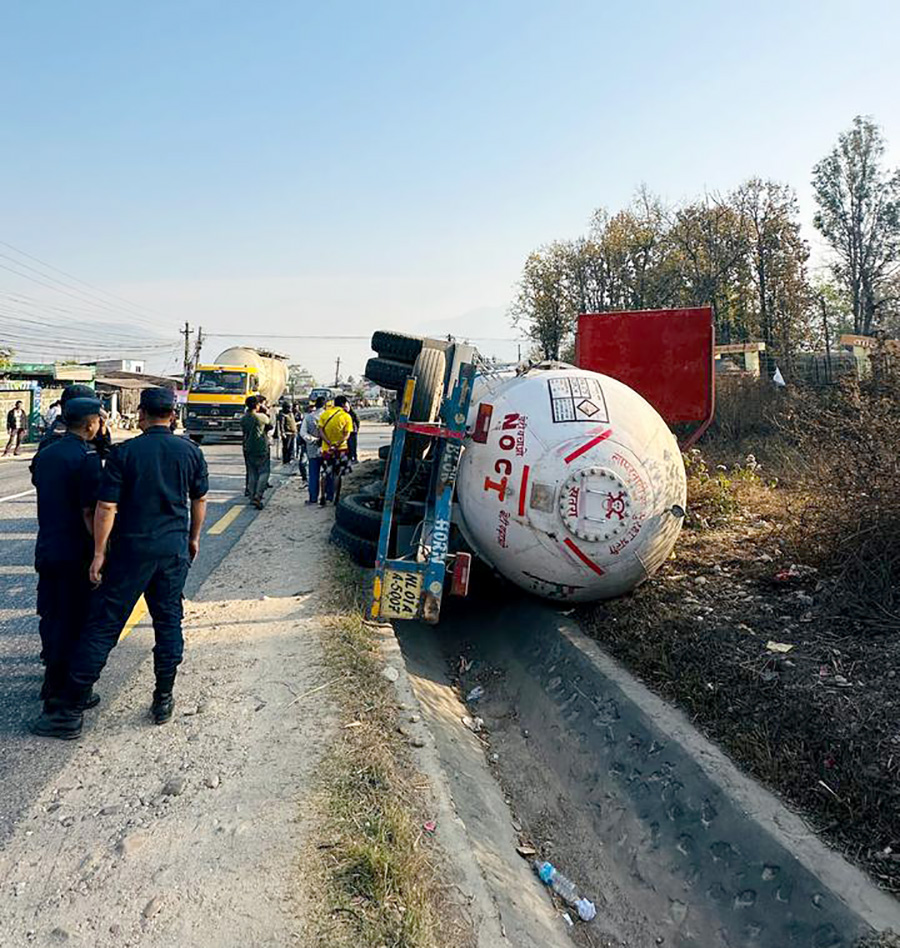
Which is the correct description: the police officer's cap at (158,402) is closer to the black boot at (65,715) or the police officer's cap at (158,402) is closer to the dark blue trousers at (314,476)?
the black boot at (65,715)

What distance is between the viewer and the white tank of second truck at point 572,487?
4.84 metres

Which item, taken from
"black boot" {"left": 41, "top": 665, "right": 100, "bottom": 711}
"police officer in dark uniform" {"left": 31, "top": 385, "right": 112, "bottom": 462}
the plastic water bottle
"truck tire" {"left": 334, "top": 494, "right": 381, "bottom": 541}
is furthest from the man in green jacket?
the plastic water bottle

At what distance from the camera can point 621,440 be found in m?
4.95

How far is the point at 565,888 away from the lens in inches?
134

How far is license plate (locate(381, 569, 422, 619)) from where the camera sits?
204 inches

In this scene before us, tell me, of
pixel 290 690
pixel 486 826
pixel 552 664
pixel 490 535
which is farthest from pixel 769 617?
pixel 290 690

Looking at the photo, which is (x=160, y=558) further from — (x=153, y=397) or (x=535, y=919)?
(x=535, y=919)

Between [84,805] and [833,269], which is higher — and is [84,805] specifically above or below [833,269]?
below

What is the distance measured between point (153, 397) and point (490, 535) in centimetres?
260

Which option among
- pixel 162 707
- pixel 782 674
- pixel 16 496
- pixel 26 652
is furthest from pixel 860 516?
pixel 16 496

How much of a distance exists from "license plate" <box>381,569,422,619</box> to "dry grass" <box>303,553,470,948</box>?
3.30 feet

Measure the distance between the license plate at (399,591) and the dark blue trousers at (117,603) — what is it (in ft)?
5.72

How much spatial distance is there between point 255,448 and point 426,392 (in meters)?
5.48

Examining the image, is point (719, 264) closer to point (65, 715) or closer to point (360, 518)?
point (360, 518)
